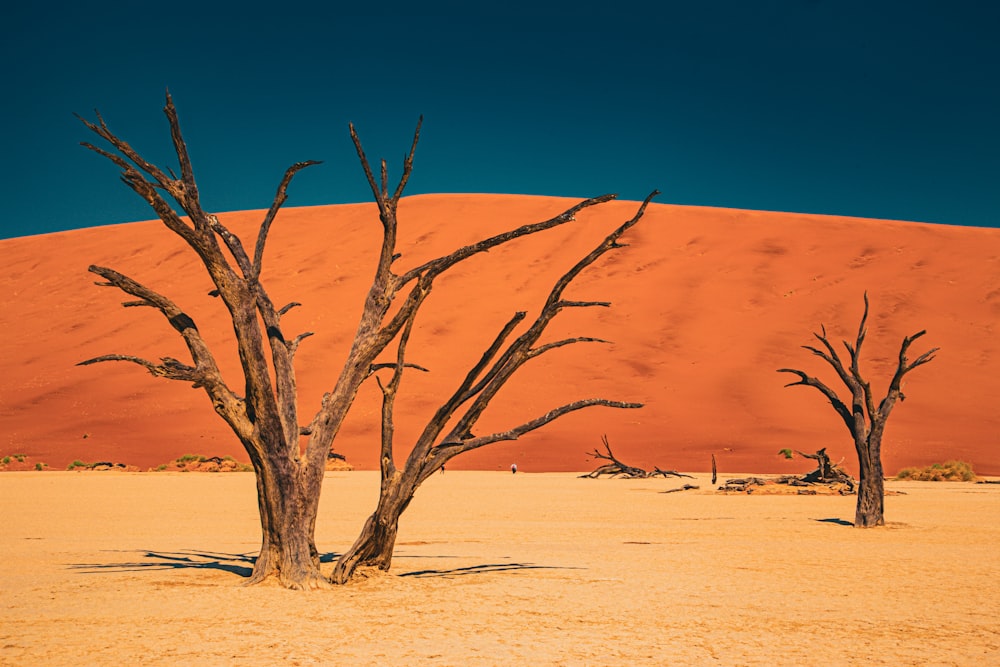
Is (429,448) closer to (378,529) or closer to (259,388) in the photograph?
(378,529)

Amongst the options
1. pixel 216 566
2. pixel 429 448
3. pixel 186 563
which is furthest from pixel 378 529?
pixel 186 563

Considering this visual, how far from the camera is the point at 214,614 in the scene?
688 cm

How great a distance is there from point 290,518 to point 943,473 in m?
25.9

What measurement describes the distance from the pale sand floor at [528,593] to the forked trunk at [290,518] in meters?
0.27

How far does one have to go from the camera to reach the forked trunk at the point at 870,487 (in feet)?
47.2

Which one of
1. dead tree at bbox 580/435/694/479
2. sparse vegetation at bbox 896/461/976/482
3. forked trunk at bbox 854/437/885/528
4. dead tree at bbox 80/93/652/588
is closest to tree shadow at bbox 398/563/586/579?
dead tree at bbox 80/93/652/588

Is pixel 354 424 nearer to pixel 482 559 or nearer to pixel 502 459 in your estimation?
pixel 502 459

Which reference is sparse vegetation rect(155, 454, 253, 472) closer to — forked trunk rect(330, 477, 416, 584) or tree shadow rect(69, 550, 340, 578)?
tree shadow rect(69, 550, 340, 578)

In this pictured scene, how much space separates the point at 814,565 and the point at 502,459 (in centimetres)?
2493

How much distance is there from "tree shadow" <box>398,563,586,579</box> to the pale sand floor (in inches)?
1.6

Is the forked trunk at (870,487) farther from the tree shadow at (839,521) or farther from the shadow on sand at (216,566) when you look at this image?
the shadow on sand at (216,566)

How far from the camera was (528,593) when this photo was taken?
8.09 metres

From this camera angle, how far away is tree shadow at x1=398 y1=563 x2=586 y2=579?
30.2ft

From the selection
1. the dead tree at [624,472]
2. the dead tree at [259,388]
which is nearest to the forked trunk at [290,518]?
the dead tree at [259,388]
